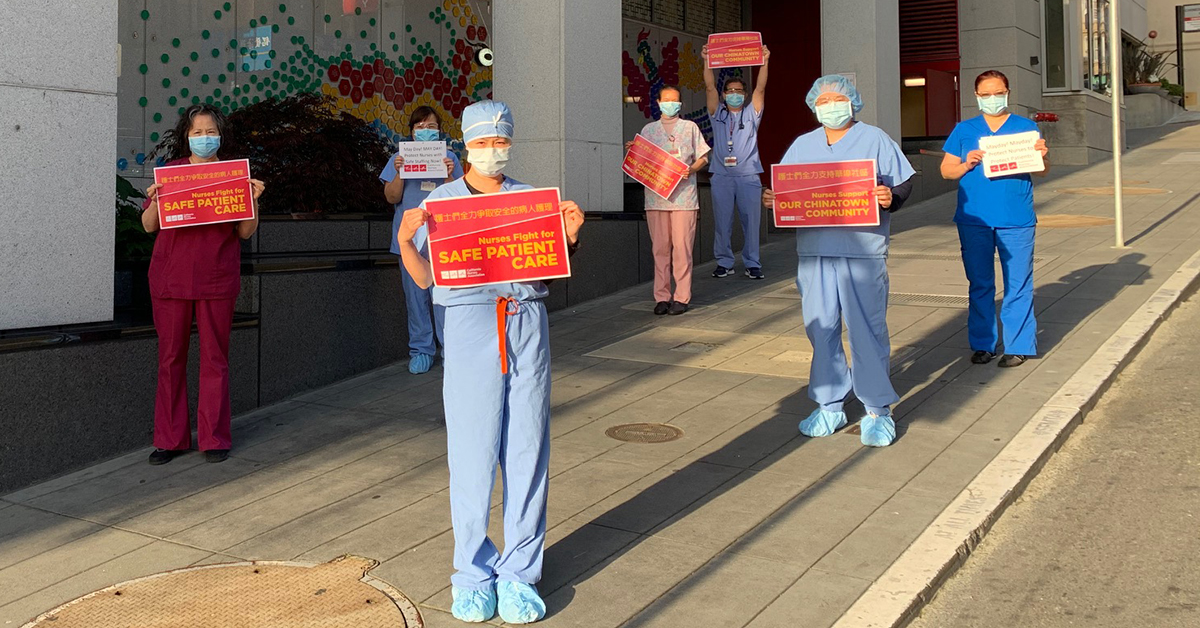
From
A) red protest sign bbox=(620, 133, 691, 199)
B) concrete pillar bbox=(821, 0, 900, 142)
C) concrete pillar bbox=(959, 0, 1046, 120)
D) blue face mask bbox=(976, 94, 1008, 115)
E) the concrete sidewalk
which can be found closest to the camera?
the concrete sidewalk

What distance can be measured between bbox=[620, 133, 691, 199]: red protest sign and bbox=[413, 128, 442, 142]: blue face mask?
2.39 metres

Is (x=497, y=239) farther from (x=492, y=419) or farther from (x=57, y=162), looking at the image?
(x=57, y=162)

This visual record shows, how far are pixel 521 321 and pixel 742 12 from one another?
20.2 m

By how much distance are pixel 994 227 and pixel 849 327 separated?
2096 mm

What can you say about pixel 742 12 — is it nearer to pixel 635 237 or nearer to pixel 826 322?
pixel 635 237

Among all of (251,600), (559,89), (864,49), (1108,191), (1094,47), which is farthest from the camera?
(1094,47)

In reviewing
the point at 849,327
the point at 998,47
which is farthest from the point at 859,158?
the point at 998,47

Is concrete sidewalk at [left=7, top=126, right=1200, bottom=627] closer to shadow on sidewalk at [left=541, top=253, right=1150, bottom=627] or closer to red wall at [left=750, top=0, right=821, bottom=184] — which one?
shadow on sidewalk at [left=541, top=253, right=1150, bottom=627]

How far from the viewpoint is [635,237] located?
40.2ft

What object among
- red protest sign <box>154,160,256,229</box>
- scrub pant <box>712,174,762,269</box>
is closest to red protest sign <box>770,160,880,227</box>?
red protest sign <box>154,160,256,229</box>

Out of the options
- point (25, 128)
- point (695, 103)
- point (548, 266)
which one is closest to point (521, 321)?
point (548, 266)

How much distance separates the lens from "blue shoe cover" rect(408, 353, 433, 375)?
8688 mm

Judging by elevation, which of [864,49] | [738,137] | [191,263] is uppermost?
[864,49]

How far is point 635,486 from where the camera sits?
19.3 feet
